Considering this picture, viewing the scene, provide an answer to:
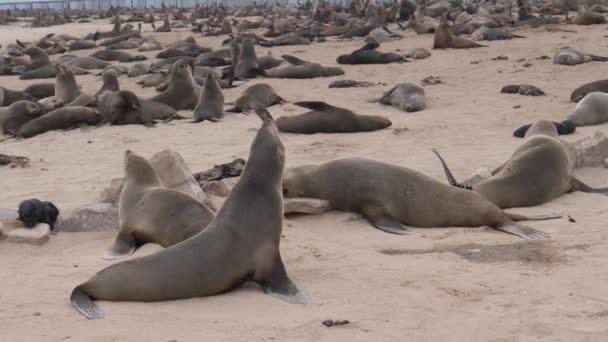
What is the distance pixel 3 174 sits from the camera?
764 cm

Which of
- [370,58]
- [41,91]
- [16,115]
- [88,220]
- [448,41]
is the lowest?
[41,91]

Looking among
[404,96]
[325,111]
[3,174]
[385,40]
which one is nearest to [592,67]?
[404,96]

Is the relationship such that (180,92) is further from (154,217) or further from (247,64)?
(154,217)

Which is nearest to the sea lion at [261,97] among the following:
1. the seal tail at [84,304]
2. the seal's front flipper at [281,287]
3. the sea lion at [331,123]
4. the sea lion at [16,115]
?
the sea lion at [331,123]

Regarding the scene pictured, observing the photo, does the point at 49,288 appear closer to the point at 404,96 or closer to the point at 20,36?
the point at 404,96

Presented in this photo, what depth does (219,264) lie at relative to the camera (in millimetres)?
4027

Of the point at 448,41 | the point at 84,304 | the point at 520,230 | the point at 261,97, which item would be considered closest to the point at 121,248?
the point at 84,304

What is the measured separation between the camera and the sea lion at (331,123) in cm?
892

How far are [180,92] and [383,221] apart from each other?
640 cm

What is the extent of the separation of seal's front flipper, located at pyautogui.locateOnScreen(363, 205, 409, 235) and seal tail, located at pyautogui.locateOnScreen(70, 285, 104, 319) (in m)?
2.13

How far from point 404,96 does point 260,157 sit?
247 inches

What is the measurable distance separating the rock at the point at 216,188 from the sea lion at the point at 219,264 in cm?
166

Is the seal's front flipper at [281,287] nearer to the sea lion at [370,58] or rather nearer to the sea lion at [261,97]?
the sea lion at [261,97]

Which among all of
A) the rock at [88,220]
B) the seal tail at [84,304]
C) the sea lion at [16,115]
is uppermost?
the seal tail at [84,304]
